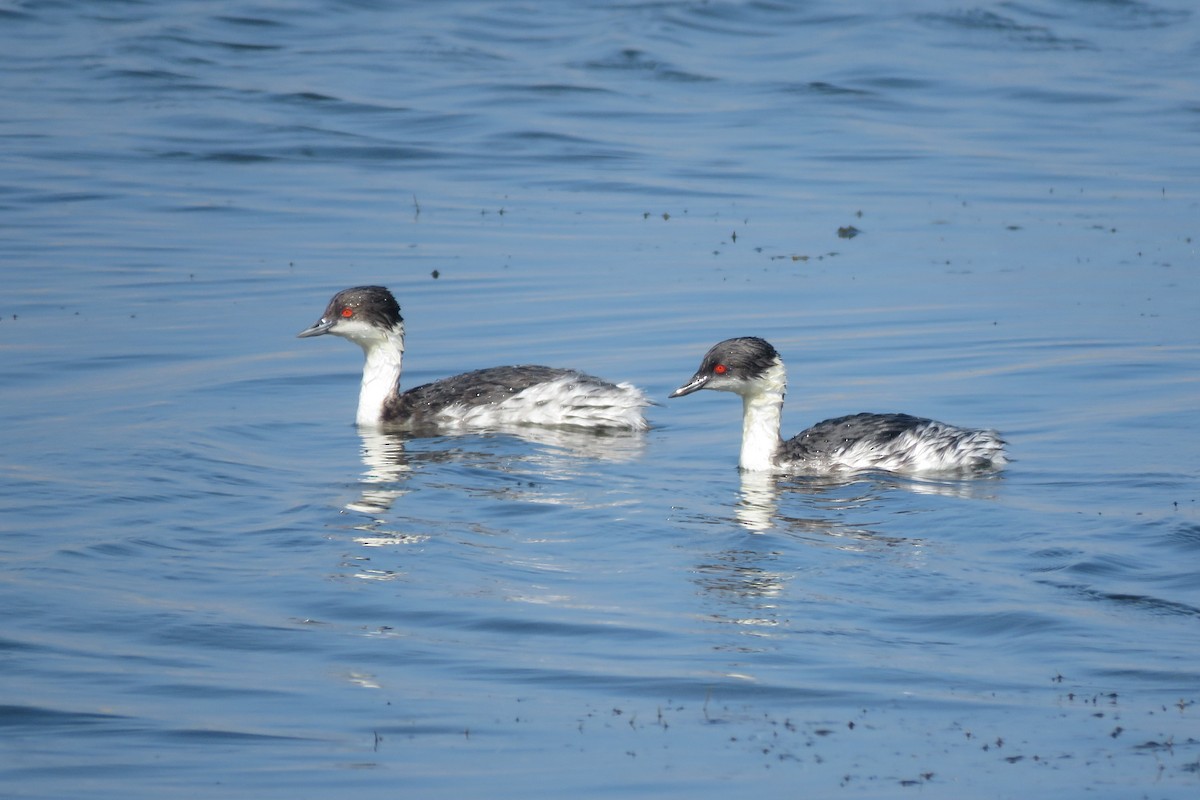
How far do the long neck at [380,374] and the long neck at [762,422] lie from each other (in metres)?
3.32

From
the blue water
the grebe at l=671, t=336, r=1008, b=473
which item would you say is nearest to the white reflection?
the blue water

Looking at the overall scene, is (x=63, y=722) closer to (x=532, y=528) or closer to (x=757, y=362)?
(x=532, y=528)

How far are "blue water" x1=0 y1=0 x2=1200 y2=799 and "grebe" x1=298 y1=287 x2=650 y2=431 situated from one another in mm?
361

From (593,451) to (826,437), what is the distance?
1780 millimetres

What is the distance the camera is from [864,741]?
23.4 feet

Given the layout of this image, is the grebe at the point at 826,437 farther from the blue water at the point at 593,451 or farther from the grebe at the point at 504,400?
the grebe at the point at 504,400

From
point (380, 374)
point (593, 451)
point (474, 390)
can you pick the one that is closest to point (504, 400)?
point (474, 390)

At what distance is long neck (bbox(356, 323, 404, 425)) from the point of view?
1431 cm

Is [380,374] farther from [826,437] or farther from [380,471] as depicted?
[826,437]

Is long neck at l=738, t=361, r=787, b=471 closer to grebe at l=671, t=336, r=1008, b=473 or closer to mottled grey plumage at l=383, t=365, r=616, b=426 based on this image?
grebe at l=671, t=336, r=1008, b=473

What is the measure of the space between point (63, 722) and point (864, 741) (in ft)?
10.9

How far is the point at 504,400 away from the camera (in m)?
13.7

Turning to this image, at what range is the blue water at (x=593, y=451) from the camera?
23.9 feet

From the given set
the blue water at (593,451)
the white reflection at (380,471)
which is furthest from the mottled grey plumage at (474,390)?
the blue water at (593,451)
